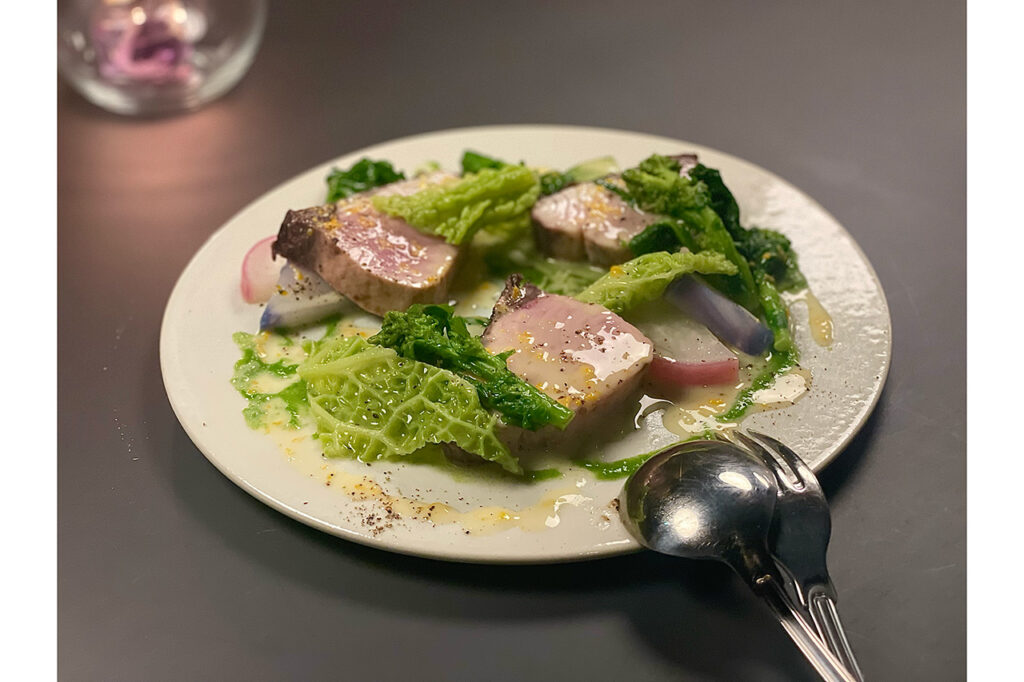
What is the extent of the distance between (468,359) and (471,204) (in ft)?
3.45

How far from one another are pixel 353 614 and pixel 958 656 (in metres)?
1.78

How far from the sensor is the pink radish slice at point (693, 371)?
363 cm

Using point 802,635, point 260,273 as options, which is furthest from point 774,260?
point 260,273

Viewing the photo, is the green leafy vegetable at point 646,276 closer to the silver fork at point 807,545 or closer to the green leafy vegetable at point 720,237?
the green leafy vegetable at point 720,237

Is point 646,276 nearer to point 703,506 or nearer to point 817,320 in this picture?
point 817,320

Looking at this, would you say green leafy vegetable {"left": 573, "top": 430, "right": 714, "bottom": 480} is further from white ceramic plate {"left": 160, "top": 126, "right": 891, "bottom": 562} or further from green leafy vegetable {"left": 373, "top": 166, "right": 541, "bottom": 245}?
green leafy vegetable {"left": 373, "top": 166, "right": 541, "bottom": 245}

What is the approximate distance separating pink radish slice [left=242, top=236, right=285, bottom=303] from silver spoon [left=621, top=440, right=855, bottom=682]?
1.83 meters

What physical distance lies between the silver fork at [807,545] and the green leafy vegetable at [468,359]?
706 millimetres

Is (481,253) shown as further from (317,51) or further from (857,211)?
(317,51)

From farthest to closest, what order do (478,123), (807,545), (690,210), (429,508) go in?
(478,123) → (690,210) → (429,508) → (807,545)

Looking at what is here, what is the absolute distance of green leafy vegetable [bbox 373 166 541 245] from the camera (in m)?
4.25

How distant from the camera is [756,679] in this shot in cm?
290

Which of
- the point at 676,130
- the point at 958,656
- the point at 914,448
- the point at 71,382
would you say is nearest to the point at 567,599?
the point at 958,656

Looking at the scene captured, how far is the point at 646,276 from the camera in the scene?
388 cm
